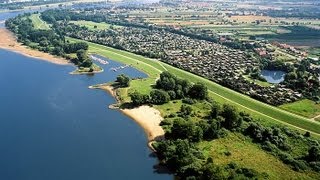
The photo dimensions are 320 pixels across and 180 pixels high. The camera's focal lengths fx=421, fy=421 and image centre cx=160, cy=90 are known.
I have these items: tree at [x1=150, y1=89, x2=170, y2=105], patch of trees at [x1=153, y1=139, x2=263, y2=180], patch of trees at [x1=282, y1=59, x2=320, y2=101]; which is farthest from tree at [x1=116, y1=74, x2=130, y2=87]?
patch of trees at [x1=282, y1=59, x2=320, y2=101]

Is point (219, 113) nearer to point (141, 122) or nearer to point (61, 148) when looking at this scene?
point (141, 122)

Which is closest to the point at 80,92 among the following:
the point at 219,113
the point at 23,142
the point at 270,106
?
the point at 23,142

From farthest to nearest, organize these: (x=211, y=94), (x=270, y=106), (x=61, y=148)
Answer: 1. (x=211, y=94)
2. (x=270, y=106)
3. (x=61, y=148)

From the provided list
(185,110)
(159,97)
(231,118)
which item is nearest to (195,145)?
(231,118)

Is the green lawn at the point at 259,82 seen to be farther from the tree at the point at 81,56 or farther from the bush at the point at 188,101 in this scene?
the tree at the point at 81,56

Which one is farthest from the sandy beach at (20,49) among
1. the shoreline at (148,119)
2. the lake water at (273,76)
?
the lake water at (273,76)
